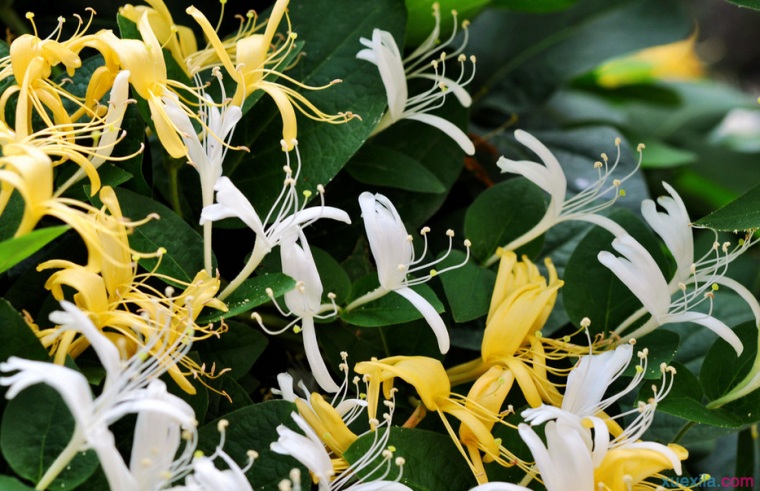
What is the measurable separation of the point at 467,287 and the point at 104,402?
0.25 m

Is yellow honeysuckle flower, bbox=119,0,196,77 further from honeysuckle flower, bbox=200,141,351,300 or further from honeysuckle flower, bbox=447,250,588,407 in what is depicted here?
honeysuckle flower, bbox=447,250,588,407

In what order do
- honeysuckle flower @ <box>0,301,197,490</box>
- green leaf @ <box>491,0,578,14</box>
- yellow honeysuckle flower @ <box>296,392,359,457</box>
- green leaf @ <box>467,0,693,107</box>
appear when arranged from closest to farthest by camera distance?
honeysuckle flower @ <box>0,301,197,490</box> < yellow honeysuckle flower @ <box>296,392,359,457</box> < green leaf @ <box>491,0,578,14</box> < green leaf @ <box>467,0,693,107</box>

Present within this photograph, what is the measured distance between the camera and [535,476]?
38cm

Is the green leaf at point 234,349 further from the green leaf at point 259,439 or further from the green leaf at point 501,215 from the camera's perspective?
the green leaf at point 501,215

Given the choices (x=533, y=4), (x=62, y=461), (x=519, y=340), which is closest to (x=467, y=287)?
(x=519, y=340)

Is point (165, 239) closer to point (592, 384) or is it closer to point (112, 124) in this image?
point (112, 124)

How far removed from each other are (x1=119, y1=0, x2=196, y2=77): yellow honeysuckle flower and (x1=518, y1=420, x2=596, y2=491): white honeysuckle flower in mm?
324

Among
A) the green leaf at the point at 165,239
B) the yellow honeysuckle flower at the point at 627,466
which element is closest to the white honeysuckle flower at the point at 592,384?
the yellow honeysuckle flower at the point at 627,466

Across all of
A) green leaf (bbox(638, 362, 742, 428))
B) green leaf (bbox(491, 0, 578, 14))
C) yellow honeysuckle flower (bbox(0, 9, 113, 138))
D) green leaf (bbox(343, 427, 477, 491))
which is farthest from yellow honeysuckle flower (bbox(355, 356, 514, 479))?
green leaf (bbox(491, 0, 578, 14))

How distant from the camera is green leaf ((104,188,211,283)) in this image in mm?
379

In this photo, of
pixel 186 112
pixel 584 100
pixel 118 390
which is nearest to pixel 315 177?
pixel 186 112

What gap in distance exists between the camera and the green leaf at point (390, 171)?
507 mm

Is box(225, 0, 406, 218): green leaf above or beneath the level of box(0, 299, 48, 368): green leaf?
above

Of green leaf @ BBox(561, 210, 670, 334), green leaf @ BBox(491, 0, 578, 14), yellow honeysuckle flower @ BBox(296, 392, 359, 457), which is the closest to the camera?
yellow honeysuckle flower @ BBox(296, 392, 359, 457)
